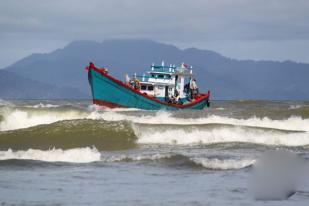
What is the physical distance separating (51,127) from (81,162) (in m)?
9.40

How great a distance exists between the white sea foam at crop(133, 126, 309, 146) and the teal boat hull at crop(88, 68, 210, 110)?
16.8 meters

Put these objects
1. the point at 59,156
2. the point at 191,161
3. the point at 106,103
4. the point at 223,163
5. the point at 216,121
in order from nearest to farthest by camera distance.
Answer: the point at 223,163 < the point at 191,161 < the point at 59,156 < the point at 216,121 < the point at 106,103

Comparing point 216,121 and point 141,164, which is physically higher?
point 216,121

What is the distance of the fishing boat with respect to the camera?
44250 mm

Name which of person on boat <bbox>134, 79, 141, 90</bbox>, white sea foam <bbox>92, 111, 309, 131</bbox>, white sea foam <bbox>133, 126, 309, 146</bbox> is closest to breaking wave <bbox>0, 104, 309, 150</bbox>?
white sea foam <bbox>133, 126, 309, 146</bbox>

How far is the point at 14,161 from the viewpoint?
1719 cm

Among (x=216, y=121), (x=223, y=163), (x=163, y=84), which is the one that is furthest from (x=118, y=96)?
(x=223, y=163)

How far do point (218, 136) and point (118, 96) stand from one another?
761 inches

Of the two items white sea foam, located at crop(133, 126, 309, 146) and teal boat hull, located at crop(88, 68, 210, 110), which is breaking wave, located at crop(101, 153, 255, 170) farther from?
teal boat hull, located at crop(88, 68, 210, 110)

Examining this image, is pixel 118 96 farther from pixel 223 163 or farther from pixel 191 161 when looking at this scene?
pixel 223 163

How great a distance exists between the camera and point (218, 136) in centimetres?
2644

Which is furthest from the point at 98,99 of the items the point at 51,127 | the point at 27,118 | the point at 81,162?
the point at 81,162

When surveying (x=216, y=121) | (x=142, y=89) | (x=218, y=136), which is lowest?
(x=218, y=136)

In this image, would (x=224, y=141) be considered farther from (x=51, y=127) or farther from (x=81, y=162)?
(x=81, y=162)
